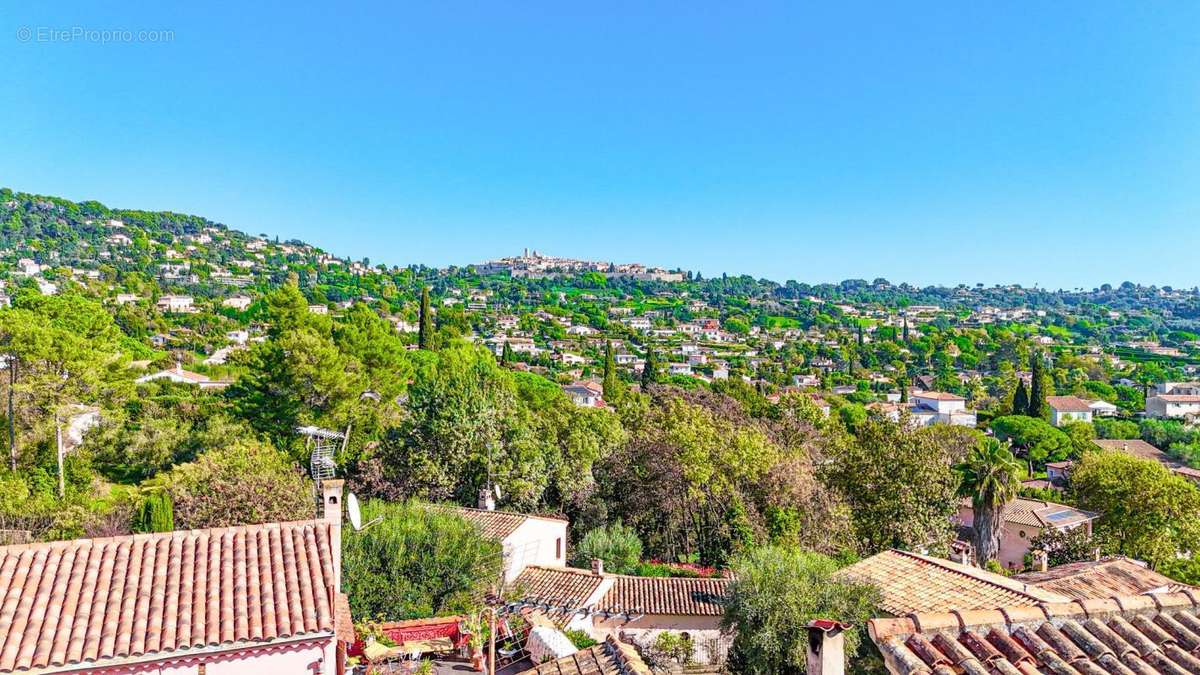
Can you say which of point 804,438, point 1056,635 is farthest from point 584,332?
point 1056,635

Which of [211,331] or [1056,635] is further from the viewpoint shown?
[211,331]

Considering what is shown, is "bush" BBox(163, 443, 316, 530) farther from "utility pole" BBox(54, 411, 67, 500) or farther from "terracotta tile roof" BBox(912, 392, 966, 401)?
"terracotta tile roof" BBox(912, 392, 966, 401)

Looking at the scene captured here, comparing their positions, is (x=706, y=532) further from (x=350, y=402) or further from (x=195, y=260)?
(x=195, y=260)

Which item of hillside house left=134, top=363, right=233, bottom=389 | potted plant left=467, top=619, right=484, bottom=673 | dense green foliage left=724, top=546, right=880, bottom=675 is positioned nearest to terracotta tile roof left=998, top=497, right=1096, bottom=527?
dense green foliage left=724, top=546, right=880, bottom=675

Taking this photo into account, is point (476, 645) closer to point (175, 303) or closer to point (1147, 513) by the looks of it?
point (1147, 513)

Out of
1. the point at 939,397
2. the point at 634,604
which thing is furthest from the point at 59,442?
the point at 939,397

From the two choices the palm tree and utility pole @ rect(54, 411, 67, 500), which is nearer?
utility pole @ rect(54, 411, 67, 500)
